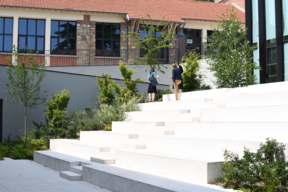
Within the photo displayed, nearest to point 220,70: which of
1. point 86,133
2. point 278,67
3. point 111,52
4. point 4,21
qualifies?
point 278,67

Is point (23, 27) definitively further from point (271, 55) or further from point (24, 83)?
point (271, 55)

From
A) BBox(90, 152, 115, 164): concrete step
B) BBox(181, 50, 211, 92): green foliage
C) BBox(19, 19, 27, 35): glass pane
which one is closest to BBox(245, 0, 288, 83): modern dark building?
BBox(181, 50, 211, 92): green foliage

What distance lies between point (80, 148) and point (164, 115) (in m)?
2.68

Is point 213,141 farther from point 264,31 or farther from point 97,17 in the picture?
point 97,17

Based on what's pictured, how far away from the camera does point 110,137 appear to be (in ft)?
32.2

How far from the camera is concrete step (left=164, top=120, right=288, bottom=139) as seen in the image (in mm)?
5793

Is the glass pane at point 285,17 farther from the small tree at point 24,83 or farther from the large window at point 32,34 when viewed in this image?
the large window at point 32,34

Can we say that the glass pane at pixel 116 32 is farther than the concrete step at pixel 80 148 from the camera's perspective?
Yes

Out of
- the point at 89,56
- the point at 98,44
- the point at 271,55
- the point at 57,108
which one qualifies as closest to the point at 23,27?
the point at 89,56

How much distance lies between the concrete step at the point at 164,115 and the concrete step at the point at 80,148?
5.83 feet

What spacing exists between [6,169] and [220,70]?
26.9 feet

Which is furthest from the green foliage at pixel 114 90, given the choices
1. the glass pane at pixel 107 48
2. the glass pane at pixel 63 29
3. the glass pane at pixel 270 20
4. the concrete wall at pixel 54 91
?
the glass pane at pixel 63 29

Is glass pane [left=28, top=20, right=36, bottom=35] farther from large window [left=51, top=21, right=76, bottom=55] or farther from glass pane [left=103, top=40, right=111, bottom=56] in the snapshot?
glass pane [left=103, top=40, right=111, bottom=56]

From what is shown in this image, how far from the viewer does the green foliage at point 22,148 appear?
11922 millimetres
